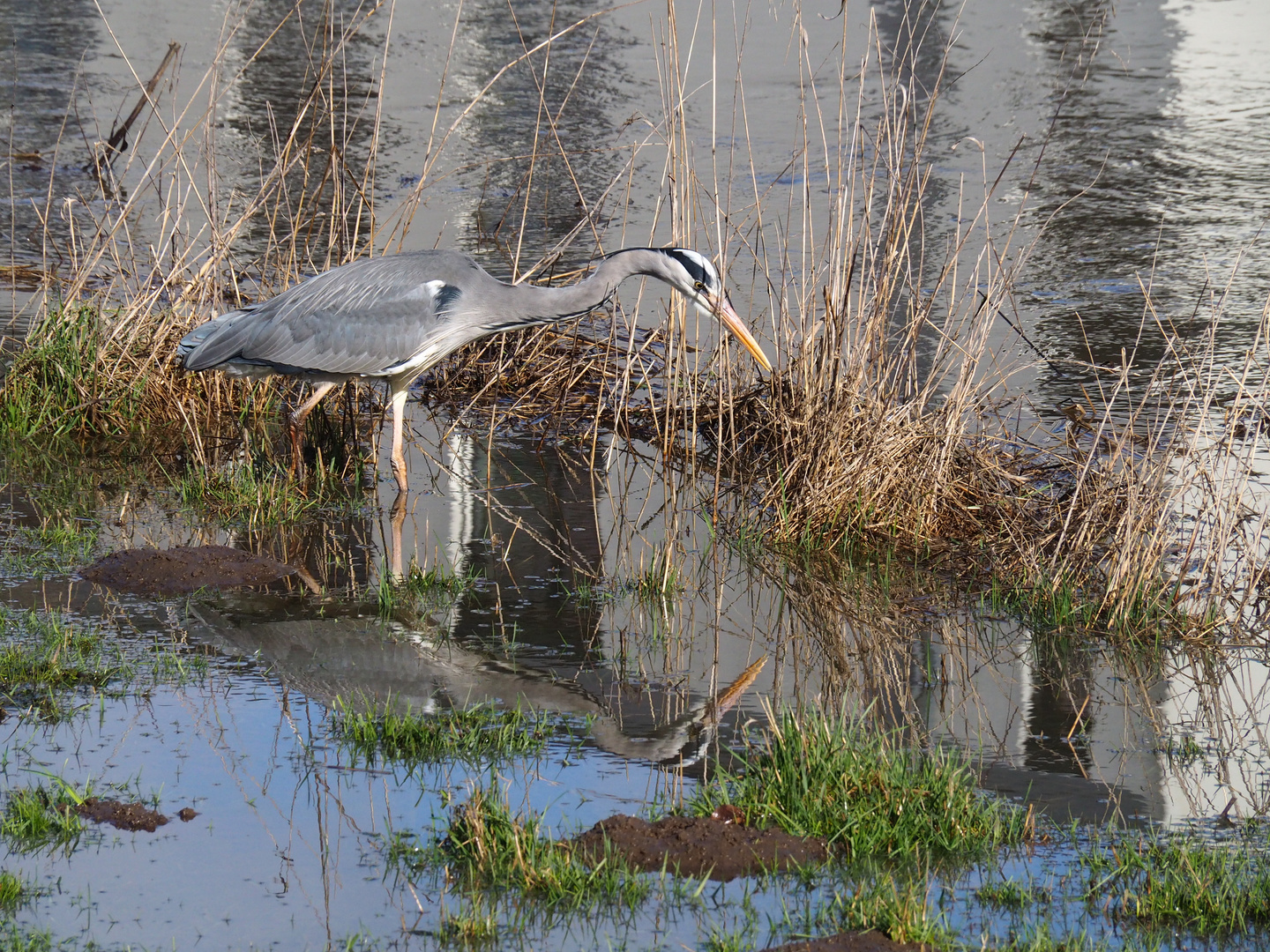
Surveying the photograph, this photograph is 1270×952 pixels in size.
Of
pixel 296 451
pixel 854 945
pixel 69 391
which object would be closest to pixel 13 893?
pixel 854 945

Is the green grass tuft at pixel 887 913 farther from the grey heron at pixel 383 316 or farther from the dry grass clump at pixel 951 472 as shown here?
the grey heron at pixel 383 316

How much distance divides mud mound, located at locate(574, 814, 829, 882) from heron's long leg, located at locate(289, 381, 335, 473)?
334cm

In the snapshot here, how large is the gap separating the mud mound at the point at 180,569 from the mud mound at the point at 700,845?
2.31 metres

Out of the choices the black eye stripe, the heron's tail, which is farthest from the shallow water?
the black eye stripe

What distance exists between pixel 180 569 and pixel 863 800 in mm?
2848

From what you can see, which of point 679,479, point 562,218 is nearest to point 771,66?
point 562,218

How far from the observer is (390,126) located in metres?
14.9

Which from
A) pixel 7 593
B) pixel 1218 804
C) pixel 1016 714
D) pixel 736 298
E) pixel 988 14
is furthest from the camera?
pixel 988 14

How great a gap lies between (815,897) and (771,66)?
16603mm

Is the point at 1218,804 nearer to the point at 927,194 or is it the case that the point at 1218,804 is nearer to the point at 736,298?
the point at 736,298

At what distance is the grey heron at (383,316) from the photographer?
21.2 feet

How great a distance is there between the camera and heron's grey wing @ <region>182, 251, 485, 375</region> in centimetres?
646

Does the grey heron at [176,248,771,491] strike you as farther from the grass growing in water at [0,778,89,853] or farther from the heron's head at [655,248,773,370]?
the grass growing in water at [0,778,89,853]

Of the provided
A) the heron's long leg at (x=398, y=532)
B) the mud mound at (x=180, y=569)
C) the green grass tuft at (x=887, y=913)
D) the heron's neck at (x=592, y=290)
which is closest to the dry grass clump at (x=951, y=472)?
the heron's neck at (x=592, y=290)
